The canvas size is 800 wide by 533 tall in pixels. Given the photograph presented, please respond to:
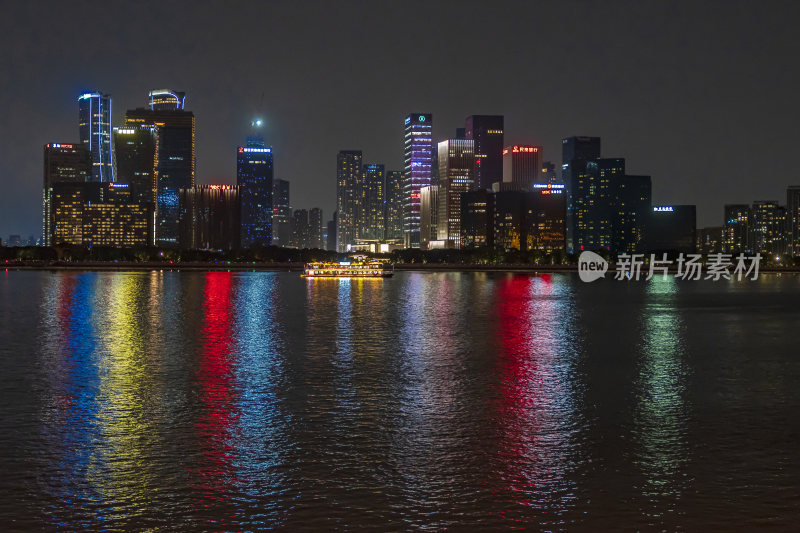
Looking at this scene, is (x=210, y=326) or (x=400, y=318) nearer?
(x=210, y=326)

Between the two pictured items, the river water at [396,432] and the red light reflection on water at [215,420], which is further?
the red light reflection on water at [215,420]

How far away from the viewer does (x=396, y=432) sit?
67.3ft

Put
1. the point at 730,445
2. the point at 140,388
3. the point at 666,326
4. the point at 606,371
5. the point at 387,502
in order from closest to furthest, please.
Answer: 1. the point at 387,502
2. the point at 730,445
3. the point at 140,388
4. the point at 606,371
5. the point at 666,326

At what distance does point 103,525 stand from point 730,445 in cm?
1437

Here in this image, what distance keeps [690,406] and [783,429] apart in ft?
11.7

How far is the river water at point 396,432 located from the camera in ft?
47.4

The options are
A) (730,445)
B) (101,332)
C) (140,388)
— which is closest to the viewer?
(730,445)

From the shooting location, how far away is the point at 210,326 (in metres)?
50.3

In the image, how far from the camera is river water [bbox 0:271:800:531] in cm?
1445

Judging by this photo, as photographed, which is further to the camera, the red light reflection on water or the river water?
the red light reflection on water

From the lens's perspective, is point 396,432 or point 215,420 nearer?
point 396,432

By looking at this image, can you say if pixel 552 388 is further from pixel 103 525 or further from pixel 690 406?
pixel 103 525

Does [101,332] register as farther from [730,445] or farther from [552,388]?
[730,445]

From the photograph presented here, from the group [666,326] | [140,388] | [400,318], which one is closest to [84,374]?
[140,388]
